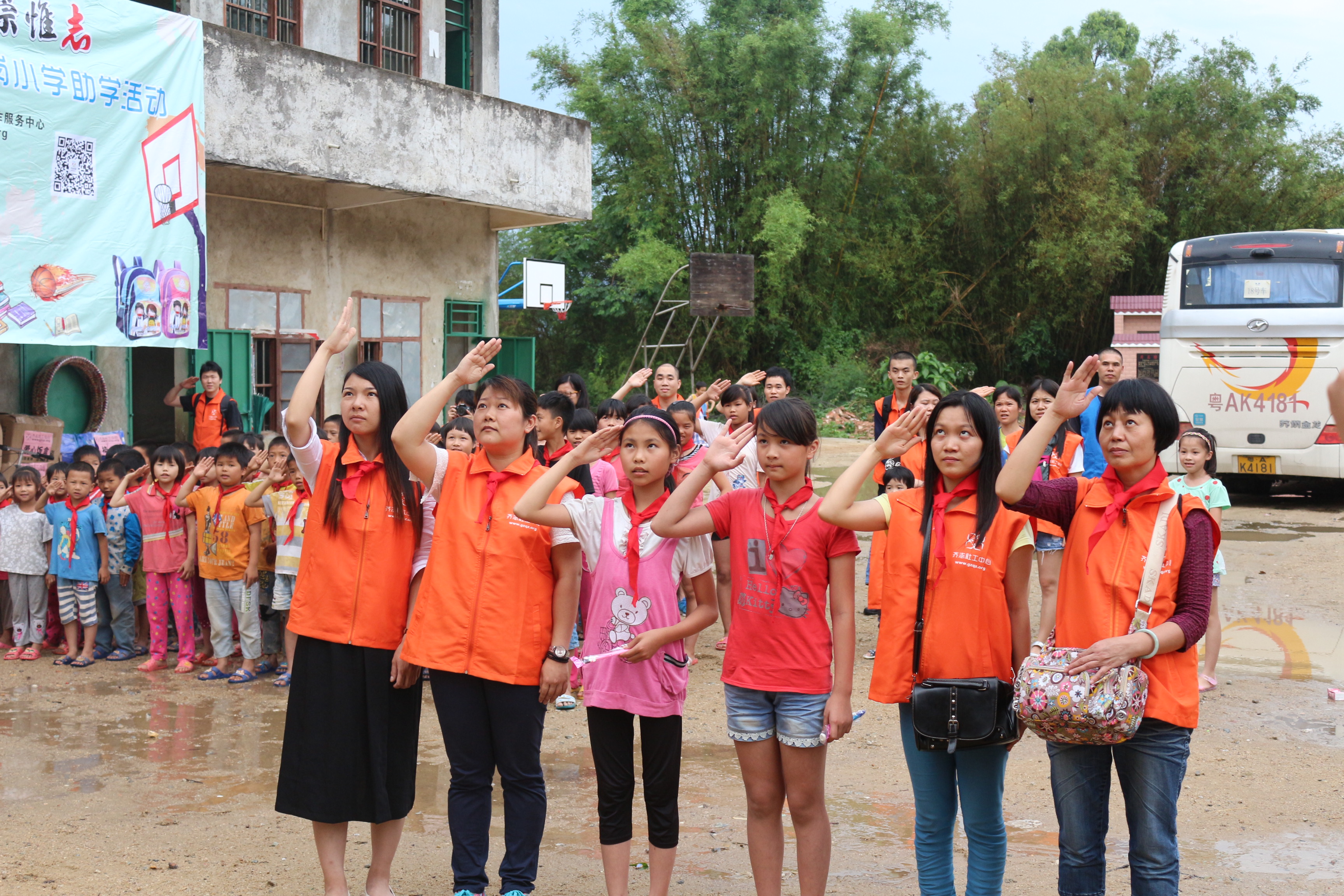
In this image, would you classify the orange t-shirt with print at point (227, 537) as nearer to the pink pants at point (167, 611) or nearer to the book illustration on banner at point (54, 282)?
the pink pants at point (167, 611)

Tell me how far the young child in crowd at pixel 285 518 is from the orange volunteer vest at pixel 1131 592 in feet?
15.0

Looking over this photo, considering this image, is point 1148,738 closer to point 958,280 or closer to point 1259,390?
point 1259,390

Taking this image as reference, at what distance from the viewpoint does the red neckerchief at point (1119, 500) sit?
9.73 feet

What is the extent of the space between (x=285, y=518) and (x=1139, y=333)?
20338mm

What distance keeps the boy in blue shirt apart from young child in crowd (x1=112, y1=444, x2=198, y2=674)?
255 millimetres

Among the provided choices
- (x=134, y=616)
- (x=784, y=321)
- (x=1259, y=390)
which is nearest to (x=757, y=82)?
(x=784, y=321)

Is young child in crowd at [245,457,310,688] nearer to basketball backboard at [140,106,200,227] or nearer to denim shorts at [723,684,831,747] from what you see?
denim shorts at [723,684,831,747]

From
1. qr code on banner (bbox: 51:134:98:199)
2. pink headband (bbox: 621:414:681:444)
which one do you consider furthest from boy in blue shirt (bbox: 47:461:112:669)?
pink headband (bbox: 621:414:681:444)

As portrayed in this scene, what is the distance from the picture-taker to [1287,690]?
627 cm

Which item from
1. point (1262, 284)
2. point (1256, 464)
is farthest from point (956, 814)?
point (1262, 284)

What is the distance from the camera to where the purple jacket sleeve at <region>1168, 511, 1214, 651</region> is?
286cm

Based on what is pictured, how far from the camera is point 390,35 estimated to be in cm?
1329

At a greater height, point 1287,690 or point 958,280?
point 958,280

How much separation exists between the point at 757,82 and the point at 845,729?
22.1 metres
